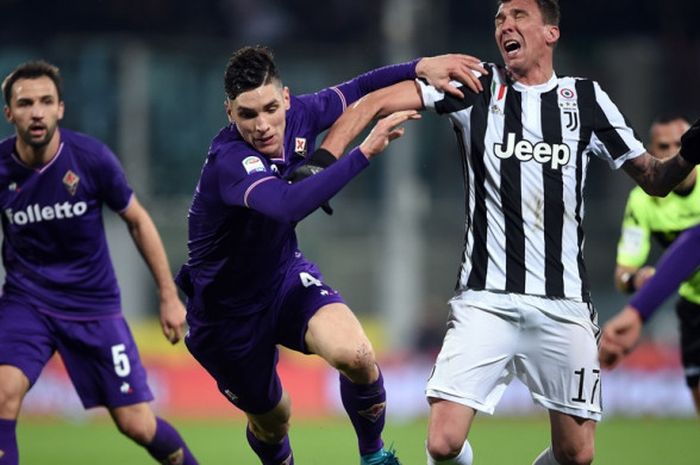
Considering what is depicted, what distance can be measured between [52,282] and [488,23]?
9577mm

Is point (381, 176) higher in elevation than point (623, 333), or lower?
lower

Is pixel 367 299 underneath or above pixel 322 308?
underneath

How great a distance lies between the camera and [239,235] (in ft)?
19.7

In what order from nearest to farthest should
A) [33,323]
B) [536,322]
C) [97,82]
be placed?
[536,322] < [33,323] < [97,82]

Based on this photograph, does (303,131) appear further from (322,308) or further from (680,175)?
(680,175)

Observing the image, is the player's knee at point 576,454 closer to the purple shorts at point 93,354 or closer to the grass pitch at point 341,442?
the purple shorts at point 93,354

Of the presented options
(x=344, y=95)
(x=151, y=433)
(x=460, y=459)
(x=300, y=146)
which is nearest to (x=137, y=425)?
(x=151, y=433)

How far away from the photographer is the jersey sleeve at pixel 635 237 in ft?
27.7

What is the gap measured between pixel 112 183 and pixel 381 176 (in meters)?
8.48

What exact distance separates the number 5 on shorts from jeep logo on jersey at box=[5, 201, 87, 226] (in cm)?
78

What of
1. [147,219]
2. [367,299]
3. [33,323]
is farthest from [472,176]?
[367,299]

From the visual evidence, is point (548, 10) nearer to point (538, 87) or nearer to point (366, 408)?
point (538, 87)

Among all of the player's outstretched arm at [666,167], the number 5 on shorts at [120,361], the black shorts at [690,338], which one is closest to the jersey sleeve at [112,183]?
the number 5 on shorts at [120,361]

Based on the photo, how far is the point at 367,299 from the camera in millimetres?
15305
